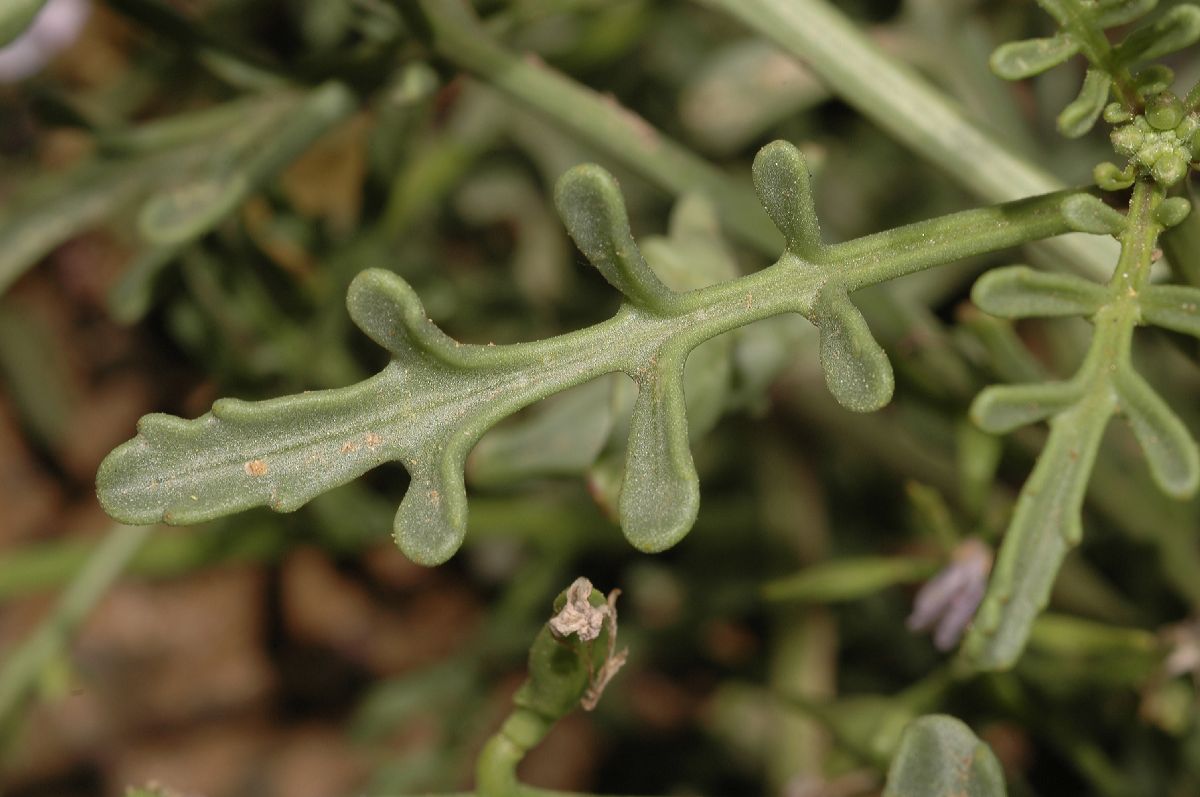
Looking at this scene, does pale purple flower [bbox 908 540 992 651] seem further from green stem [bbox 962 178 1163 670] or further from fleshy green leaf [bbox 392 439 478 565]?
fleshy green leaf [bbox 392 439 478 565]

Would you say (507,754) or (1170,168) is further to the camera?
(507,754)

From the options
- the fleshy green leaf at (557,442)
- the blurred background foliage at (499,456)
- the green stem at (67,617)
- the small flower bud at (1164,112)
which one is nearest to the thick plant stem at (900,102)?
the blurred background foliage at (499,456)

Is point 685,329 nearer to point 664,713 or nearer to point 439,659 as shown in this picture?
point 664,713

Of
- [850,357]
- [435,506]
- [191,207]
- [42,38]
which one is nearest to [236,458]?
[435,506]

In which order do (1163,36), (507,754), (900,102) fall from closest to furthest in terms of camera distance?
(1163,36), (507,754), (900,102)

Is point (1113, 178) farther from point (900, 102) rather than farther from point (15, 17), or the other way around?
point (15, 17)

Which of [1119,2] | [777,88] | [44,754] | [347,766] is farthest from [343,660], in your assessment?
[1119,2]
